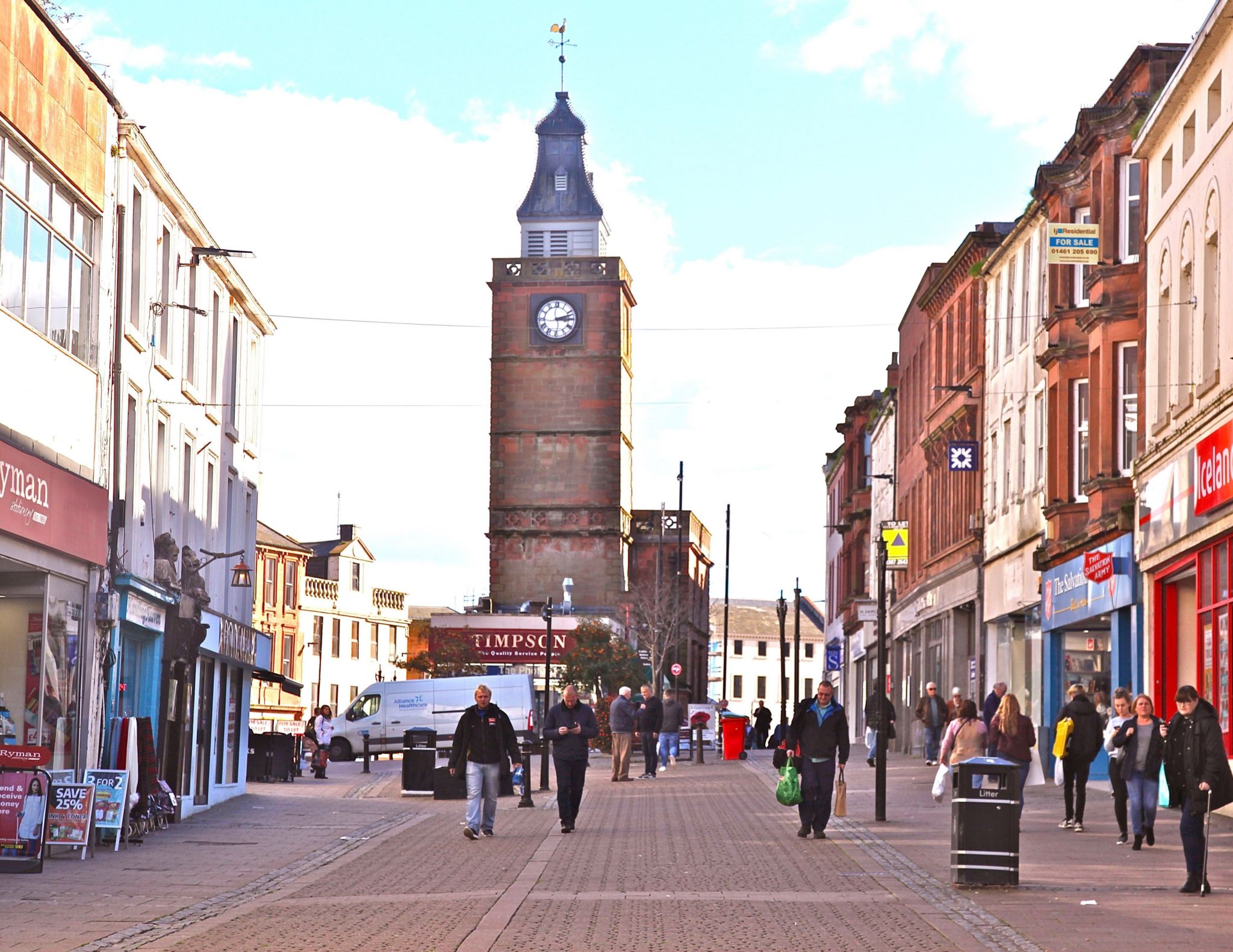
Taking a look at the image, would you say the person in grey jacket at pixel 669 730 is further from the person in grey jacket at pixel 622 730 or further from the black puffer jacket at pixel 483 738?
the black puffer jacket at pixel 483 738

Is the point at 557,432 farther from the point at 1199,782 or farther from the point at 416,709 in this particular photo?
the point at 1199,782

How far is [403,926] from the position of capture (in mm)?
13141

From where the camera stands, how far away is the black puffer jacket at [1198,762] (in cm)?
1502

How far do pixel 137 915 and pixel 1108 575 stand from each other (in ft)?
61.2

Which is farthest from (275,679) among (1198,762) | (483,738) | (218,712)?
(1198,762)

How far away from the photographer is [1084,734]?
22.2 m

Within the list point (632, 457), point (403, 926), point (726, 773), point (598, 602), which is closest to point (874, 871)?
point (403, 926)

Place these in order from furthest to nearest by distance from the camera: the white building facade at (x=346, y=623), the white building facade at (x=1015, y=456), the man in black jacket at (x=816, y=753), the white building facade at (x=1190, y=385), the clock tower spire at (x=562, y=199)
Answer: the clock tower spire at (x=562, y=199)
the white building facade at (x=346, y=623)
the white building facade at (x=1015, y=456)
the white building facade at (x=1190, y=385)
the man in black jacket at (x=816, y=753)

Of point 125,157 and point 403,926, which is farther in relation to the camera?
point 125,157

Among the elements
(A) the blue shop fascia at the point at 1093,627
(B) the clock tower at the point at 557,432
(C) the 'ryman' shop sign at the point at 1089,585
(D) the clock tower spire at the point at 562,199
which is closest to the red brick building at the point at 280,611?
(B) the clock tower at the point at 557,432

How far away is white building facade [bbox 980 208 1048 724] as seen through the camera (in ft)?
117

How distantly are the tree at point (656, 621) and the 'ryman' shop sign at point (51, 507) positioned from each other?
60.3 meters

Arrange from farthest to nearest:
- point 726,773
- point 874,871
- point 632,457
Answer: point 632,457
point 726,773
point 874,871

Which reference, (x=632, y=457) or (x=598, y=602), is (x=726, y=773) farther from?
(x=632, y=457)
